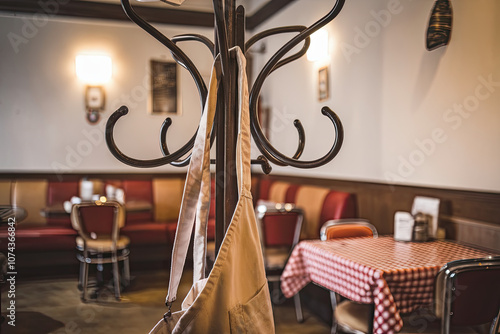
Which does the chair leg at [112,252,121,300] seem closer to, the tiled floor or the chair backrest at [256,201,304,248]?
the tiled floor

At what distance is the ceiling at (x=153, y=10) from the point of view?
5.50m

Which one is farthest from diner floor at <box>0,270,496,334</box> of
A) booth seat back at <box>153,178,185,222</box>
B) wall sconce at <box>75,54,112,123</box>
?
wall sconce at <box>75,54,112,123</box>

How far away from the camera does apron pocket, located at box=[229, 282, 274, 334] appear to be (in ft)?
2.07

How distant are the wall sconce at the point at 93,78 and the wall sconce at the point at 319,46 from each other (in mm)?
2765

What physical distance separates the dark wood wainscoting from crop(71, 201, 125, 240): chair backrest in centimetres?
218

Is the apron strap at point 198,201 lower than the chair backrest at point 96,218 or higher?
higher

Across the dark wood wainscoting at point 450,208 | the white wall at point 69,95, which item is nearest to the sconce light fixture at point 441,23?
the dark wood wainscoting at point 450,208

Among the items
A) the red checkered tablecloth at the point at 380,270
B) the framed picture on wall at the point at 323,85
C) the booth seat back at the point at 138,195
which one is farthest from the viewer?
the booth seat back at the point at 138,195

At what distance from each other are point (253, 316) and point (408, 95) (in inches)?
119

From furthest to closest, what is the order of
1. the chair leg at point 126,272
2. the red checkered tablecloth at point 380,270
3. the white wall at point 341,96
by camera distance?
the chair leg at point 126,272 < the white wall at point 341,96 < the red checkered tablecloth at point 380,270

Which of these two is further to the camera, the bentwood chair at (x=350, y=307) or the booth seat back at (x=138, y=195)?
the booth seat back at (x=138, y=195)

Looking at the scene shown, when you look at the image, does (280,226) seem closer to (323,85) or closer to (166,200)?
(323,85)

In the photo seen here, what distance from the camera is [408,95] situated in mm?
3334

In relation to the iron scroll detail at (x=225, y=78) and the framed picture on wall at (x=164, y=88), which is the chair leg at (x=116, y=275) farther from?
the iron scroll detail at (x=225, y=78)
